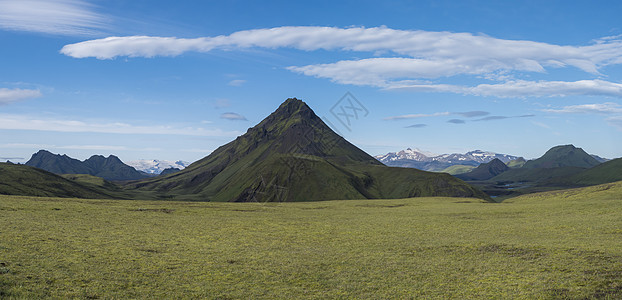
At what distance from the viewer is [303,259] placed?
38906 mm

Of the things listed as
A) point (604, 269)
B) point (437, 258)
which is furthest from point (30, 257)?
point (604, 269)

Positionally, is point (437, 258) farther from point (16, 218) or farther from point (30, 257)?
point (16, 218)

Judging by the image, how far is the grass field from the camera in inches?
1086

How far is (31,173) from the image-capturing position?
178500mm

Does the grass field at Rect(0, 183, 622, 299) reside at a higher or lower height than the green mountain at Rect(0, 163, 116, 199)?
lower

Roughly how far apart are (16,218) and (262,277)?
143ft

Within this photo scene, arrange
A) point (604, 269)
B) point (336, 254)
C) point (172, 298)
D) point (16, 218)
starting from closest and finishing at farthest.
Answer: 1. point (172, 298)
2. point (604, 269)
3. point (336, 254)
4. point (16, 218)

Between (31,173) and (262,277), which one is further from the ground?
(31,173)

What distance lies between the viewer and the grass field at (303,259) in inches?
1086

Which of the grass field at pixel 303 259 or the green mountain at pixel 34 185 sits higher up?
the green mountain at pixel 34 185

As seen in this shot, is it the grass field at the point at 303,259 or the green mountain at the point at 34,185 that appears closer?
the grass field at the point at 303,259

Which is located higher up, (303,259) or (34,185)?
(34,185)

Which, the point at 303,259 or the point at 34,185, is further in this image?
the point at 34,185

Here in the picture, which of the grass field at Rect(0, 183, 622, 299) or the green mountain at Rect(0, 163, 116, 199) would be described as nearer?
the grass field at Rect(0, 183, 622, 299)
